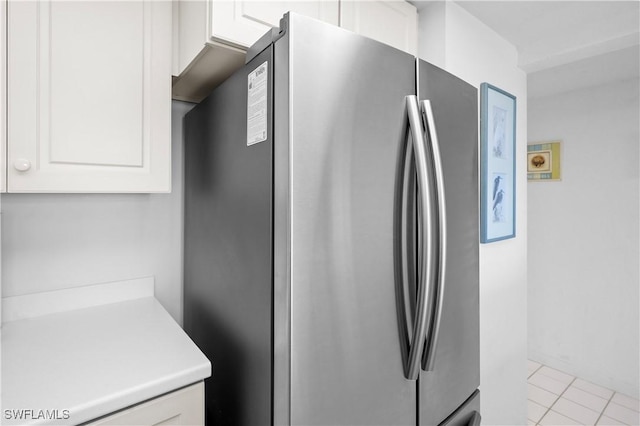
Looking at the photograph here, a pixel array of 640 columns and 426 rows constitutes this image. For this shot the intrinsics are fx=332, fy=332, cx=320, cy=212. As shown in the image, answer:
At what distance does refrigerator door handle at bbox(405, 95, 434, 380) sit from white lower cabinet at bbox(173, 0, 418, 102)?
516 millimetres

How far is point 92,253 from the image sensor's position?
128 cm

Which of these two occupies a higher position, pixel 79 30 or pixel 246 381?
pixel 79 30

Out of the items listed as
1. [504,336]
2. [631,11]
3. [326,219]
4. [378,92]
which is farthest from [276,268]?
[631,11]

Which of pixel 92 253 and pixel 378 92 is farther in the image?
pixel 92 253

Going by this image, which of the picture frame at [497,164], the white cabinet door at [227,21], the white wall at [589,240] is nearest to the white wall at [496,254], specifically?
the picture frame at [497,164]

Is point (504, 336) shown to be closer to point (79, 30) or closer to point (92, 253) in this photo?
point (92, 253)

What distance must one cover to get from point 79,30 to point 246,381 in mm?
1099

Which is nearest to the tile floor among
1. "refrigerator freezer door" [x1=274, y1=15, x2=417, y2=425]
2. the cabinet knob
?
"refrigerator freezer door" [x1=274, y1=15, x2=417, y2=425]

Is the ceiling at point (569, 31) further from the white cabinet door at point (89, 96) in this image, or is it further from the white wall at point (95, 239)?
the white wall at point (95, 239)

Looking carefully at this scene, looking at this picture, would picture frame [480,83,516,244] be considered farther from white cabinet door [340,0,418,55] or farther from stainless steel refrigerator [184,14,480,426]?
stainless steel refrigerator [184,14,480,426]

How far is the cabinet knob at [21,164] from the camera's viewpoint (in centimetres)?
88

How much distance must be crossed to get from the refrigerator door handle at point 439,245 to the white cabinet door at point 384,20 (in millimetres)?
541

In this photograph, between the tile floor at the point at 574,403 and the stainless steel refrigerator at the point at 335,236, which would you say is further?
the tile floor at the point at 574,403

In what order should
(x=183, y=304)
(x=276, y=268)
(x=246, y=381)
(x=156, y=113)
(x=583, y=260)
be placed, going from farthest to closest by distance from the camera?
(x=583, y=260) → (x=183, y=304) → (x=156, y=113) → (x=246, y=381) → (x=276, y=268)
